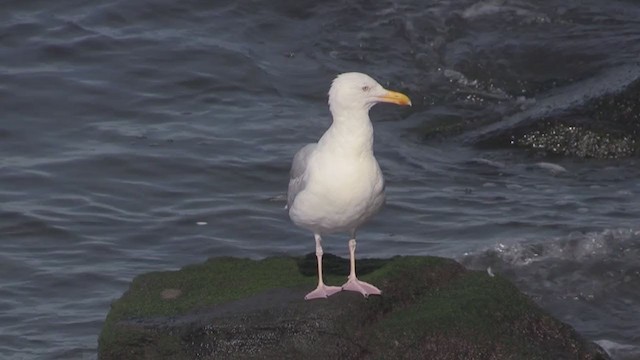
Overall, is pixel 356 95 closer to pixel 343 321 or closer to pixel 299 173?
pixel 299 173

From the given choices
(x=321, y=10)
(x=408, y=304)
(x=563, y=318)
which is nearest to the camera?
(x=408, y=304)

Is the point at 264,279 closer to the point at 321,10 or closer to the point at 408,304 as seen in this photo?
the point at 408,304

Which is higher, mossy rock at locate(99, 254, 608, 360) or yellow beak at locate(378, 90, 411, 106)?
yellow beak at locate(378, 90, 411, 106)

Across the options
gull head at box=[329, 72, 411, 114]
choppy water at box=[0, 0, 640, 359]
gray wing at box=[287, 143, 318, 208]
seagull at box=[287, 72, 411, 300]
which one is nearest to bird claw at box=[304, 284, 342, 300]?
seagull at box=[287, 72, 411, 300]

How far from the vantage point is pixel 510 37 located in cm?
1546

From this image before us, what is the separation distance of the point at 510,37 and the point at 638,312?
6.97 m

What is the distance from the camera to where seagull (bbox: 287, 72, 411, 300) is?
679 cm

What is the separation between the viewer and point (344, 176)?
Answer: 679cm

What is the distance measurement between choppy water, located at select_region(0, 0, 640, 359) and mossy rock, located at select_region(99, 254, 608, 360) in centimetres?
165

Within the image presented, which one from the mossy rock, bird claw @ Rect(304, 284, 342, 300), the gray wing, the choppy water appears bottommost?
the choppy water

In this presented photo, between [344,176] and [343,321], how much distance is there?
2.42ft

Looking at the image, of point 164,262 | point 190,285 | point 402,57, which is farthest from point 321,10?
point 190,285

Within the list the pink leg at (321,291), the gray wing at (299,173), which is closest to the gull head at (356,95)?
the gray wing at (299,173)

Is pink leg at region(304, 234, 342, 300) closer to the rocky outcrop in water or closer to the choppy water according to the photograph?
the choppy water
